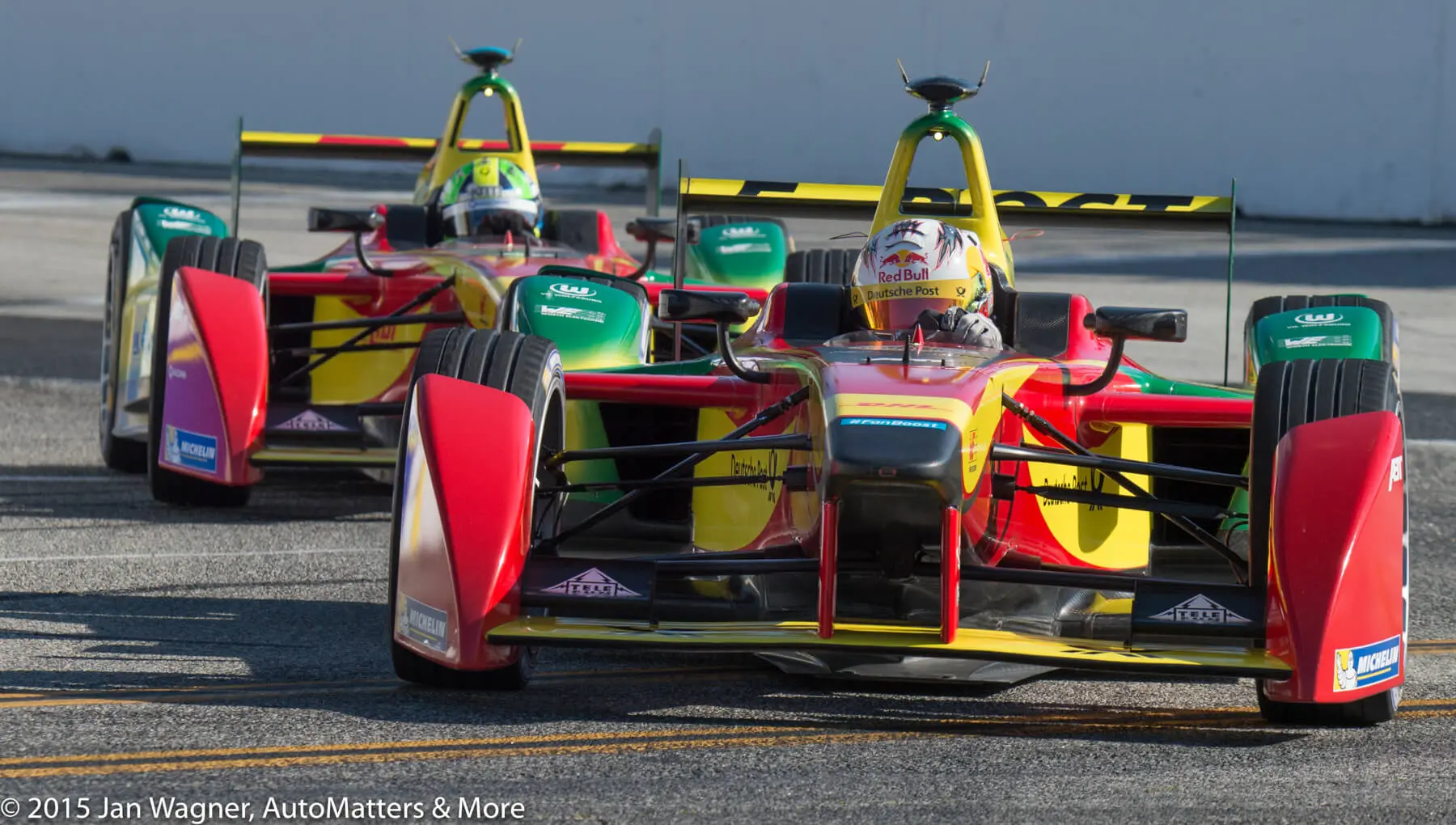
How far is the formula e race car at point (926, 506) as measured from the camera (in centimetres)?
578

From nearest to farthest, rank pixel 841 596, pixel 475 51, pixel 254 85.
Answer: pixel 841 596 < pixel 475 51 < pixel 254 85

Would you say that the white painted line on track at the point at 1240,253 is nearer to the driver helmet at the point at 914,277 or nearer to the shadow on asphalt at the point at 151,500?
the shadow on asphalt at the point at 151,500

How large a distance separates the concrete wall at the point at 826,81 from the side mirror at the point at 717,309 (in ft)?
69.9

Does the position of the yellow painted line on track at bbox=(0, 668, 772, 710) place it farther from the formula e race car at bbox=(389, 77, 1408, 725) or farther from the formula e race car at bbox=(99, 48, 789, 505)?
the formula e race car at bbox=(99, 48, 789, 505)

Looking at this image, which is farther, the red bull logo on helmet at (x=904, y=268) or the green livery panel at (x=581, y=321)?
the green livery panel at (x=581, y=321)

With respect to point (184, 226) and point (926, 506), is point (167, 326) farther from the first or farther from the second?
point (926, 506)

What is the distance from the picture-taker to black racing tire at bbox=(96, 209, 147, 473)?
10.7 m

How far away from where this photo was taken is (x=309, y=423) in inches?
390

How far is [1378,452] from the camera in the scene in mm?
5980

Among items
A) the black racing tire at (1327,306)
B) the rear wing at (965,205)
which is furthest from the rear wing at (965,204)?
the black racing tire at (1327,306)

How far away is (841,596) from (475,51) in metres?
7.08

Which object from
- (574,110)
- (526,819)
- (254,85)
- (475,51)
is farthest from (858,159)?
(526,819)

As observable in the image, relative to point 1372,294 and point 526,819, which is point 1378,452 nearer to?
point 526,819

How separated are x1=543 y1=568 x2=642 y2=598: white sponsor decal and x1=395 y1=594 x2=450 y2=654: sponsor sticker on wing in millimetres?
336
